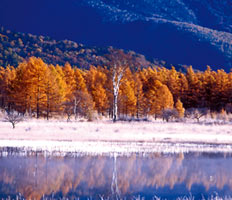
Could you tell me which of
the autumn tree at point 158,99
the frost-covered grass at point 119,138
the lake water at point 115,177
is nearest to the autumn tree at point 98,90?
the autumn tree at point 158,99

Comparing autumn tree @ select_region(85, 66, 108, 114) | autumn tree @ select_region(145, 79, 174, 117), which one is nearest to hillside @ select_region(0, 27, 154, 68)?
autumn tree @ select_region(85, 66, 108, 114)

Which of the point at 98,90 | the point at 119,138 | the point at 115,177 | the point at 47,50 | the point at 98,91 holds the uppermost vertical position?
the point at 47,50

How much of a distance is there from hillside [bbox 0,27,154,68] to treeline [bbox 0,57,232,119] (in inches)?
1846

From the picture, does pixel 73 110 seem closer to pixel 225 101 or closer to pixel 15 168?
pixel 225 101

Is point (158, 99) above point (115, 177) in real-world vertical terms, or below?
above

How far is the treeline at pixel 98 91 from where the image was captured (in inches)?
1930

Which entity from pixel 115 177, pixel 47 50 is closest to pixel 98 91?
pixel 115 177

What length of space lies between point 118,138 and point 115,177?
12455 mm

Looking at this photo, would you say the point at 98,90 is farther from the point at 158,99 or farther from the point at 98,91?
the point at 158,99

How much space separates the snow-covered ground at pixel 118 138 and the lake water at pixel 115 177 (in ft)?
8.01

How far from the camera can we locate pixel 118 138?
2636 cm

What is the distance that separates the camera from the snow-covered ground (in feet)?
67.8

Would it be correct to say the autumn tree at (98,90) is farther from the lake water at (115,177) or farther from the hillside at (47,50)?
the hillside at (47,50)

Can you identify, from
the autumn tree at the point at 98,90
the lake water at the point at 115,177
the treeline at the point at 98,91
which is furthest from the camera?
the autumn tree at the point at 98,90
